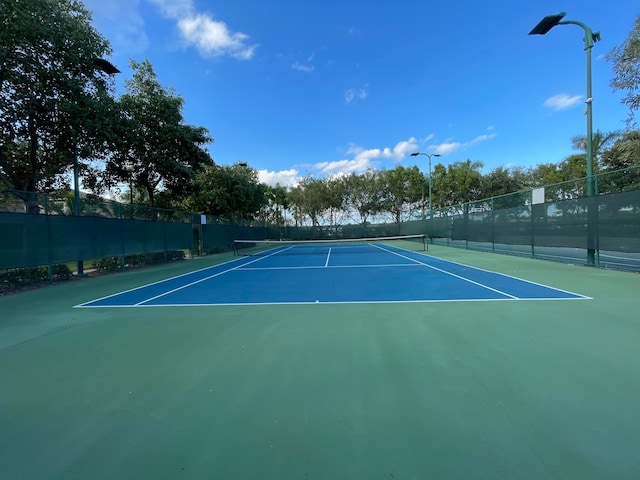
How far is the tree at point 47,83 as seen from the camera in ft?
29.4

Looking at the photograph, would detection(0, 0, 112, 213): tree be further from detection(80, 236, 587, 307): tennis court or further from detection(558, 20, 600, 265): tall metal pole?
detection(558, 20, 600, 265): tall metal pole

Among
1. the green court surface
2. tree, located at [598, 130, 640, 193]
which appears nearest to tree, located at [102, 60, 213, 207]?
the green court surface

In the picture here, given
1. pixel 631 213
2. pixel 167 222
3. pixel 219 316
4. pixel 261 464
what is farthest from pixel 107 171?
pixel 631 213

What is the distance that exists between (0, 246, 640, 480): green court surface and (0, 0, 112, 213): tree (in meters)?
7.99

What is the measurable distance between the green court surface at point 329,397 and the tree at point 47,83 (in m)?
7.99

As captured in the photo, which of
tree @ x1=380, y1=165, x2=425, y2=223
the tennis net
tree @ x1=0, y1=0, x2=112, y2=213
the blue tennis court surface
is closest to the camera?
the blue tennis court surface

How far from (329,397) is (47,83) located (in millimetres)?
12455

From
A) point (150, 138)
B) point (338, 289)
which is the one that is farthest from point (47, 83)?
point (338, 289)

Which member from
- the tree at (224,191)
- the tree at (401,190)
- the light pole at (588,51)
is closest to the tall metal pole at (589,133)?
the light pole at (588,51)

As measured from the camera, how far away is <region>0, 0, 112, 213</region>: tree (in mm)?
8969

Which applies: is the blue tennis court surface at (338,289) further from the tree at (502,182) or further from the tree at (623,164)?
the tree at (502,182)

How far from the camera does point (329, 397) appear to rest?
9.15 ft

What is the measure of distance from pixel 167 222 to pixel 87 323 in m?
11.5

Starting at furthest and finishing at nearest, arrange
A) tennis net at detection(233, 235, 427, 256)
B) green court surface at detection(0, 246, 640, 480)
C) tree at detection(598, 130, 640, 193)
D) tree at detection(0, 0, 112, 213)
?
tennis net at detection(233, 235, 427, 256) < tree at detection(598, 130, 640, 193) < tree at detection(0, 0, 112, 213) < green court surface at detection(0, 246, 640, 480)
